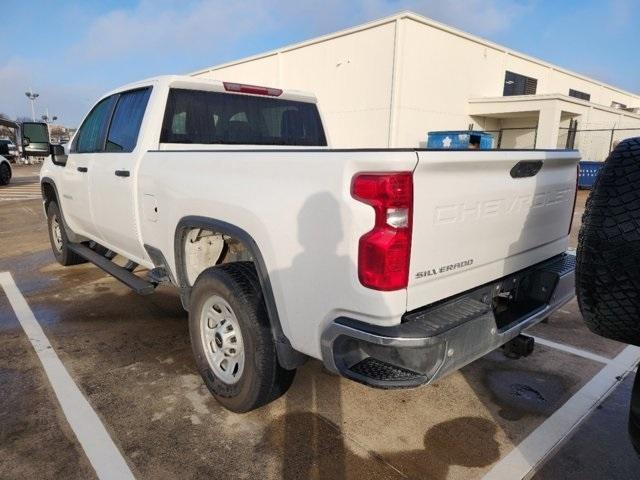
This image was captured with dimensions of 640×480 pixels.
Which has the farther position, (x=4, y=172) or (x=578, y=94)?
(x=578, y=94)

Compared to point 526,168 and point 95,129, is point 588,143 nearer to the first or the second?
point 526,168

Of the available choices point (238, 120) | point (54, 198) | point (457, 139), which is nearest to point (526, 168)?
point (238, 120)

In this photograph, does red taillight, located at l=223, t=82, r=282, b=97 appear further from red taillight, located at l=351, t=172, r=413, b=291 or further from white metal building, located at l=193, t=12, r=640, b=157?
white metal building, located at l=193, t=12, r=640, b=157

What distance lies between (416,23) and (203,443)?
18.3 metres

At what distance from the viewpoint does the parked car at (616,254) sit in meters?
1.69

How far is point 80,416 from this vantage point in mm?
2775

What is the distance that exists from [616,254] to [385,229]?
869mm

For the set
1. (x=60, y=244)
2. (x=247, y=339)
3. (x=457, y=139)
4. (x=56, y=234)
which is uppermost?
(x=457, y=139)

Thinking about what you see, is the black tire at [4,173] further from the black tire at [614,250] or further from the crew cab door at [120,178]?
the black tire at [614,250]

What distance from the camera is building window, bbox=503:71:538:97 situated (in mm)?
23625

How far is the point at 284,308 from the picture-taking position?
7.61ft

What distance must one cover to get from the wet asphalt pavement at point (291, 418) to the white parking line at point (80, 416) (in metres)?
0.04

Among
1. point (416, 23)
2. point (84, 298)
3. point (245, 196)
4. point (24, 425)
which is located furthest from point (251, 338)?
point (416, 23)

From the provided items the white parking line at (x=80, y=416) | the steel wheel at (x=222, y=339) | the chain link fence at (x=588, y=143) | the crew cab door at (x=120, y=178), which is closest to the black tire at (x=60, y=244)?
the crew cab door at (x=120, y=178)
